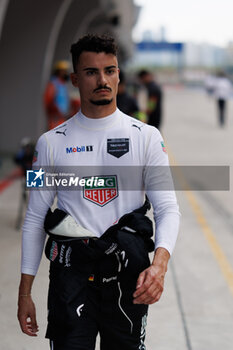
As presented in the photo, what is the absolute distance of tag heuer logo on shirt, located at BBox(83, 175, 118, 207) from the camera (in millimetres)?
2523

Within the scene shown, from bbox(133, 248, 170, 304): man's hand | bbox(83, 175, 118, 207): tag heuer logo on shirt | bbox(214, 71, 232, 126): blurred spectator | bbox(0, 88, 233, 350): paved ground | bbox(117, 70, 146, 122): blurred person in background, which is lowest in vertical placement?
bbox(0, 88, 233, 350): paved ground

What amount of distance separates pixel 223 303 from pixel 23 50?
377 inches

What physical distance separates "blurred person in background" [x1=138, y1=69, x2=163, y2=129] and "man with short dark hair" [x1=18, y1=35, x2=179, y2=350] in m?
10.6

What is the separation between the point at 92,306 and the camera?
2.53 meters

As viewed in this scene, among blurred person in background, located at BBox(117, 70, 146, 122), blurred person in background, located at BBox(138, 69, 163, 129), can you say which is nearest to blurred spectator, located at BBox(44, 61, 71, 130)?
blurred person in background, located at BBox(117, 70, 146, 122)

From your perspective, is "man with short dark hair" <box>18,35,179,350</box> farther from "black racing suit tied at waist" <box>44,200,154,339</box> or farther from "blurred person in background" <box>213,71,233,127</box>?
"blurred person in background" <box>213,71,233,127</box>

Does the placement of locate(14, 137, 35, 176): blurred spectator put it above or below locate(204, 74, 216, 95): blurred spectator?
below

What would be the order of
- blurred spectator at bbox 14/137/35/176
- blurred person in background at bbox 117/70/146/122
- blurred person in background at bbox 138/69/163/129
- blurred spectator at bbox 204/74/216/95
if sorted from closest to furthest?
1. blurred spectator at bbox 14/137/35/176
2. blurred person in background at bbox 117/70/146/122
3. blurred person in background at bbox 138/69/163/129
4. blurred spectator at bbox 204/74/216/95

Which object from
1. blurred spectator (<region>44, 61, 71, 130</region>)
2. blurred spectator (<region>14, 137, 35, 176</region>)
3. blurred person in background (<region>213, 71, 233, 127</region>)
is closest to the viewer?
blurred spectator (<region>14, 137, 35, 176</region>)

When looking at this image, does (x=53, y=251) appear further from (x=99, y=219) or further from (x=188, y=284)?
(x=188, y=284)

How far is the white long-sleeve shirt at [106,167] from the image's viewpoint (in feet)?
8.25

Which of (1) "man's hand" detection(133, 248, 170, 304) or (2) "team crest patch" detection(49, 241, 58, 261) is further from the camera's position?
(2) "team crest patch" detection(49, 241, 58, 261)

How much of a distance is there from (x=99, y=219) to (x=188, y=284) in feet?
11.1

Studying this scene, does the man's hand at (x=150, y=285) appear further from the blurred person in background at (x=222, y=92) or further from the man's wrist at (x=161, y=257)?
the blurred person in background at (x=222, y=92)
